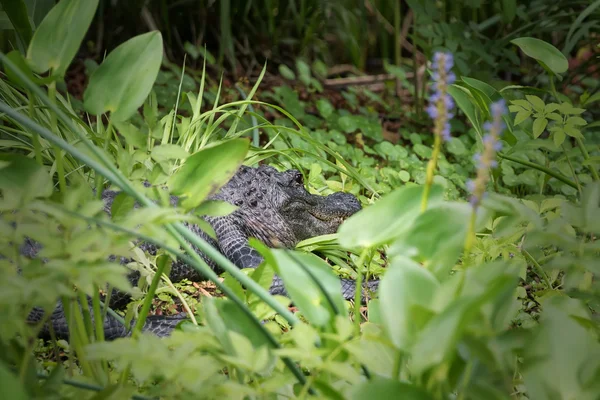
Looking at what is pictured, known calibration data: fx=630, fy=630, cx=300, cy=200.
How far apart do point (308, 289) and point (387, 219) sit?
0.19m

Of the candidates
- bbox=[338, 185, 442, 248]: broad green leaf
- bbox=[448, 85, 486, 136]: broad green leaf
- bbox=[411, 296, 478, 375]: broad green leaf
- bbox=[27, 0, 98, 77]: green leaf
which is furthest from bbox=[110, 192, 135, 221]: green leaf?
bbox=[448, 85, 486, 136]: broad green leaf

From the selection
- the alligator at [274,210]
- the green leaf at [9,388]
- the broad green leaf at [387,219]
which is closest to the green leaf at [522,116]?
the alligator at [274,210]

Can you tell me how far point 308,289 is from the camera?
1.12 m

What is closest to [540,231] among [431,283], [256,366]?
[431,283]

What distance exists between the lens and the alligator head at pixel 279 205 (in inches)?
119

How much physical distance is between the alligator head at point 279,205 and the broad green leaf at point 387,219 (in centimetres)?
191

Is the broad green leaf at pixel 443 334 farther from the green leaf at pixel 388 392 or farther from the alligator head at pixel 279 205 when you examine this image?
the alligator head at pixel 279 205

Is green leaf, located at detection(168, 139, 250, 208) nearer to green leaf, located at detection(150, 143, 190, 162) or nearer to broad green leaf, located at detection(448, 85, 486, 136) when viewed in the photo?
green leaf, located at detection(150, 143, 190, 162)

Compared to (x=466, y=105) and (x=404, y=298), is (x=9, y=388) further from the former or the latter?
(x=466, y=105)

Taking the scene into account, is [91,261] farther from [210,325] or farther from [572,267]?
[572,267]

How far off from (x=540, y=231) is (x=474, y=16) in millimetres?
4092

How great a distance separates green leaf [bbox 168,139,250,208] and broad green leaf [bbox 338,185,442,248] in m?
0.26

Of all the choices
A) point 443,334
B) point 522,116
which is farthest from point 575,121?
point 443,334

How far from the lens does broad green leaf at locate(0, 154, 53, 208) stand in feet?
3.30
